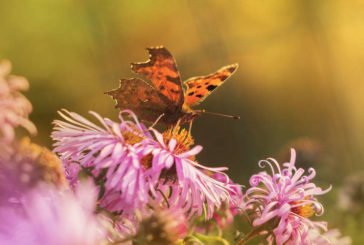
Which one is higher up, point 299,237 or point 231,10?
point 299,237

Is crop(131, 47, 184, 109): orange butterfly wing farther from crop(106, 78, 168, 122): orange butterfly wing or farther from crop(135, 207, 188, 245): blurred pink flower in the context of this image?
crop(135, 207, 188, 245): blurred pink flower

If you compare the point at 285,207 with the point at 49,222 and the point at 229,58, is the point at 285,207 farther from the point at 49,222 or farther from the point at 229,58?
the point at 229,58

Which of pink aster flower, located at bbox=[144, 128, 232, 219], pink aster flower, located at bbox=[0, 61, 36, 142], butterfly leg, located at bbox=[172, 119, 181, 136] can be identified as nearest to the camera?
pink aster flower, located at bbox=[0, 61, 36, 142]

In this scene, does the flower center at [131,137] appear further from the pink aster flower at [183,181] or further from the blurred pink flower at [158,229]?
the blurred pink flower at [158,229]

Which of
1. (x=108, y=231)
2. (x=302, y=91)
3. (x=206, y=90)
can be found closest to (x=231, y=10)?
(x=302, y=91)

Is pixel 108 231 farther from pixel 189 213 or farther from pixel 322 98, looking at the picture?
pixel 322 98

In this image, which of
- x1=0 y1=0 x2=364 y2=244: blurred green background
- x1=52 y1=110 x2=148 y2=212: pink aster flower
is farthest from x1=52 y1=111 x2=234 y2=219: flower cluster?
x1=0 y1=0 x2=364 y2=244: blurred green background

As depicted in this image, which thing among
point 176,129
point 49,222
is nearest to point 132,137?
point 176,129

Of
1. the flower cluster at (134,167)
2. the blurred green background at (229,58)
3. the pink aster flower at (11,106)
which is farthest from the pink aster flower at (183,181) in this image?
the blurred green background at (229,58)
